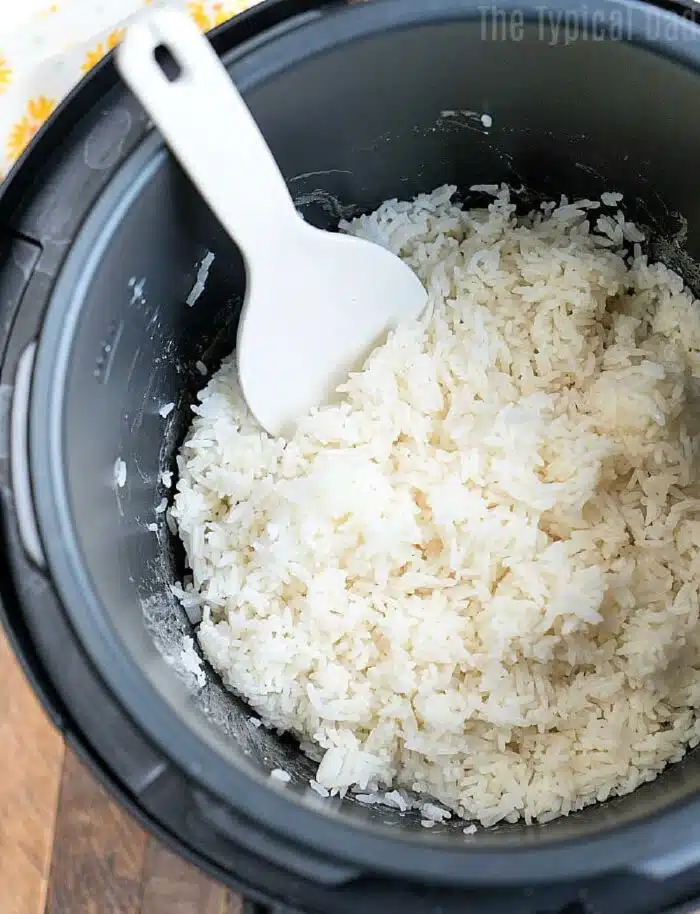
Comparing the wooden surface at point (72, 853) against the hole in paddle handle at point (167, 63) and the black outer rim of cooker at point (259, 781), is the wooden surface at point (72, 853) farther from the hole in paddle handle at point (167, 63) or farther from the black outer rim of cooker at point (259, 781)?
the hole in paddle handle at point (167, 63)

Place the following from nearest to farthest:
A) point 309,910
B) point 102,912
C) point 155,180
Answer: point 309,910 < point 155,180 < point 102,912

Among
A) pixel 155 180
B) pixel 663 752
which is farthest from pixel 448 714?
pixel 155 180

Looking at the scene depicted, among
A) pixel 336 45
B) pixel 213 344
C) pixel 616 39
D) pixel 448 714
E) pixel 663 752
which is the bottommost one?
pixel 663 752

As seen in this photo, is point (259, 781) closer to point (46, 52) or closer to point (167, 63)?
point (167, 63)

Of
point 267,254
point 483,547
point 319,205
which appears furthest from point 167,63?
point 483,547

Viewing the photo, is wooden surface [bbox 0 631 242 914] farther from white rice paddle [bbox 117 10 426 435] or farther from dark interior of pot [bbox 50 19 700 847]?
white rice paddle [bbox 117 10 426 435]

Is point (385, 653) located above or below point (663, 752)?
above

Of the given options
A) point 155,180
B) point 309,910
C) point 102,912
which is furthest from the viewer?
point 102,912

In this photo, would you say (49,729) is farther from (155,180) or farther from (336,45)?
(336,45)
